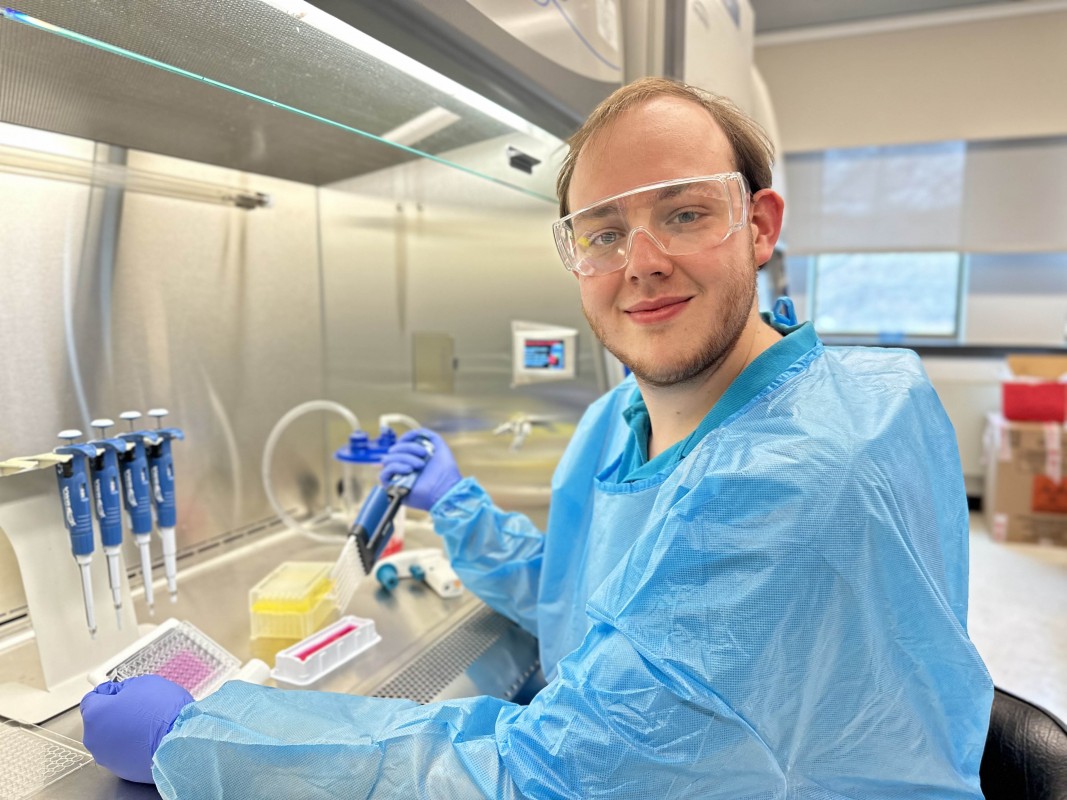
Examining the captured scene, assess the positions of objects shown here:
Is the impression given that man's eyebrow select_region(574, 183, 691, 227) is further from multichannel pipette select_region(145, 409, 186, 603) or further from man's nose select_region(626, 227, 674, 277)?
multichannel pipette select_region(145, 409, 186, 603)

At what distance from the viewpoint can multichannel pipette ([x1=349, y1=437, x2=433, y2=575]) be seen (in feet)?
4.07

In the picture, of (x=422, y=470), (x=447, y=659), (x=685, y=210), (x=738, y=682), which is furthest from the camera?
(x=422, y=470)

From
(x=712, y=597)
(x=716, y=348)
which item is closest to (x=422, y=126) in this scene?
(x=716, y=348)

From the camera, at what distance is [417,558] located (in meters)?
1.50

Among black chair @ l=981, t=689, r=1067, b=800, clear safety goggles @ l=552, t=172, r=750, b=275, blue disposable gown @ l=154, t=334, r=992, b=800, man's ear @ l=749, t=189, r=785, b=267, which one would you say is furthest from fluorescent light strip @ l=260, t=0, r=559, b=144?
black chair @ l=981, t=689, r=1067, b=800

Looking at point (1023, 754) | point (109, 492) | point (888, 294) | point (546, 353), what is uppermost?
point (888, 294)

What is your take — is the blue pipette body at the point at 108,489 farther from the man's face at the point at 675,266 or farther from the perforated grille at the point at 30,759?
the man's face at the point at 675,266

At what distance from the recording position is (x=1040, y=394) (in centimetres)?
358

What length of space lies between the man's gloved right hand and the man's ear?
72 centimetres

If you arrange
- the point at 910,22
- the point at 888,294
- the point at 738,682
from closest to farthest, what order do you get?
the point at 738,682 < the point at 910,22 < the point at 888,294

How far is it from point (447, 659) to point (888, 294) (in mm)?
4228

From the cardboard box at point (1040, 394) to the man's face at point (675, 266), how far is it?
3.50 m

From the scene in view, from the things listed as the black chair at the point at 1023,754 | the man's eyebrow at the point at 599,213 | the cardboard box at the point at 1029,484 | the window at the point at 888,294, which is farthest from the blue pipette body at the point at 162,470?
the window at the point at 888,294

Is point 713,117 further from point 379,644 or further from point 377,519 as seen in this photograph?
point 379,644
